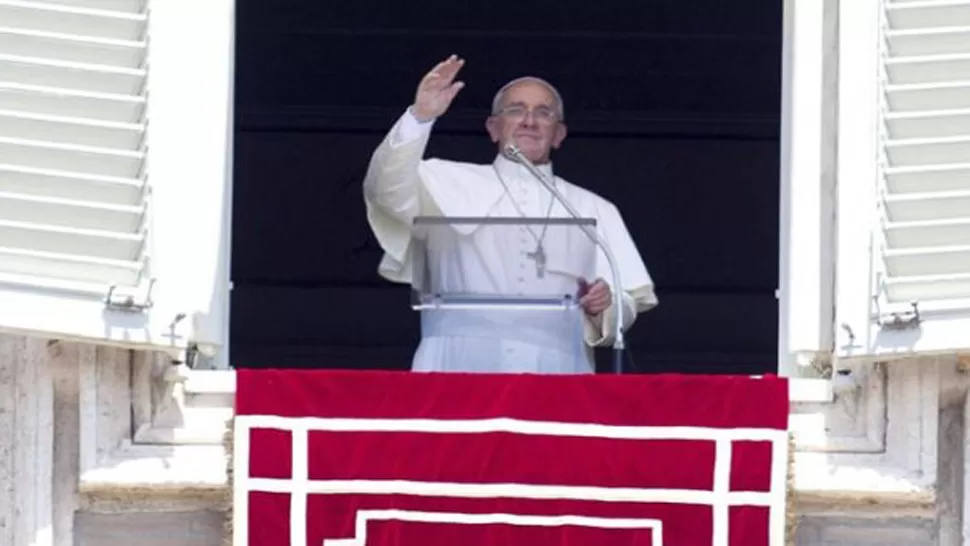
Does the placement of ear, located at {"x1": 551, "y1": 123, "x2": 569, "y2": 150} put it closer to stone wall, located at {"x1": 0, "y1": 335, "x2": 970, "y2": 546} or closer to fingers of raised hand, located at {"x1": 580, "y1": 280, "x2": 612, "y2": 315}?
fingers of raised hand, located at {"x1": 580, "y1": 280, "x2": 612, "y2": 315}

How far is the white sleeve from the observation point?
27.8 ft

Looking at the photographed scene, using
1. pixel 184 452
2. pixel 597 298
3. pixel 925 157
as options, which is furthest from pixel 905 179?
pixel 184 452

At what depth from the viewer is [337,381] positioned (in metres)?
8.05

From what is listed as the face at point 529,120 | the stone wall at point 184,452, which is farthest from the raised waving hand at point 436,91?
the stone wall at point 184,452

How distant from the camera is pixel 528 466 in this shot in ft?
26.3

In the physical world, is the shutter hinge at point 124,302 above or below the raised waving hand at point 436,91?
below

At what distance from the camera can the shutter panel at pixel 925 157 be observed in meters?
8.05

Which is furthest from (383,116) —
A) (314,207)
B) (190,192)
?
(190,192)

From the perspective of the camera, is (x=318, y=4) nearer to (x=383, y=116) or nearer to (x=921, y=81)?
(x=383, y=116)

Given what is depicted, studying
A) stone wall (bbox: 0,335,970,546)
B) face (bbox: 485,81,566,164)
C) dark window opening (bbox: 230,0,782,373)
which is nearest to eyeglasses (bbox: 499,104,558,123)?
face (bbox: 485,81,566,164)

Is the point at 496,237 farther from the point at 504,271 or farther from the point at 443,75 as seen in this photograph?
the point at 443,75

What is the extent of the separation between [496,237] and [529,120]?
26cm

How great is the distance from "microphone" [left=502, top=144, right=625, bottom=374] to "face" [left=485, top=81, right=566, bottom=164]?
0.11 metres

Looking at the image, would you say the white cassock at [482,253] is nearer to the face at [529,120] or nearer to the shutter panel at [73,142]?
the face at [529,120]
